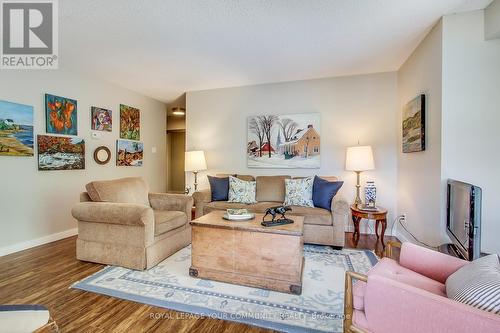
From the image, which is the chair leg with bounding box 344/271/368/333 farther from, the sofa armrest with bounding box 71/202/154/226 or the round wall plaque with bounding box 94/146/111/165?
the round wall plaque with bounding box 94/146/111/165

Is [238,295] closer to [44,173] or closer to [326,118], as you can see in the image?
[326,118]

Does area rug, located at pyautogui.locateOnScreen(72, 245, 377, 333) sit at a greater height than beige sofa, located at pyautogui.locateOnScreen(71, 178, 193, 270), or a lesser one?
lesser

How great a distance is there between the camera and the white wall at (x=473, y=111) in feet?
6.75

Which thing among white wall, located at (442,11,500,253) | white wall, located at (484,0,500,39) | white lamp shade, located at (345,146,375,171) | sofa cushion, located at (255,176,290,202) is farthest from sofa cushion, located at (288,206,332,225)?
white wall, located at (484,0,500,39)

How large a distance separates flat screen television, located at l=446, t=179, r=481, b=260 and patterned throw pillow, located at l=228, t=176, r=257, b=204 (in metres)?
2.26

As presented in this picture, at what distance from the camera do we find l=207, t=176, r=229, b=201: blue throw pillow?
141 inches

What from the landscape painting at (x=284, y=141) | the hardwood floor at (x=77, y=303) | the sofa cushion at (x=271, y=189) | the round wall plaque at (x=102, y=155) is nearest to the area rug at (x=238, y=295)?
the hardwood floor at (x=77, y=303)

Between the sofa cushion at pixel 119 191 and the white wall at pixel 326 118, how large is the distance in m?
1.60

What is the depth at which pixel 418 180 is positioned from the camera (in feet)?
8.91

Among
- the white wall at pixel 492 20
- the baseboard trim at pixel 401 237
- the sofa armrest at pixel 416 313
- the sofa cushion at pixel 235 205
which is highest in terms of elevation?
the white wall at pixel 492 20

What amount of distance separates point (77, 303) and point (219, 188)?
213 centimetres

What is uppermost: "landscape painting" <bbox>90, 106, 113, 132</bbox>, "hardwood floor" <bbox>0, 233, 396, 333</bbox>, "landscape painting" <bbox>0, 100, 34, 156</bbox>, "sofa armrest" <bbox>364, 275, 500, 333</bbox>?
"landscape painting" <bbox>90, 106, 113, 132</bbox>

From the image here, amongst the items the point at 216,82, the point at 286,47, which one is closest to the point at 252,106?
the point at 216,82

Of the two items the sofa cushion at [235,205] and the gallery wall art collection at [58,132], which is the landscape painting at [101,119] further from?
the sofa cushion at [235,205]
